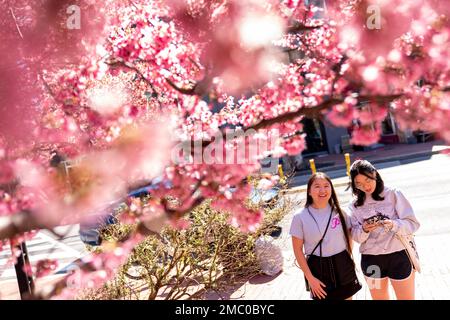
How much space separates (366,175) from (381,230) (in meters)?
0.49

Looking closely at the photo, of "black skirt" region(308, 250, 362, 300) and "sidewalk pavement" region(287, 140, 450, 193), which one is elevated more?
"black skirt" region(308, 250, 362, 300)

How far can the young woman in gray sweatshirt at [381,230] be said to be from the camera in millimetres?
3834

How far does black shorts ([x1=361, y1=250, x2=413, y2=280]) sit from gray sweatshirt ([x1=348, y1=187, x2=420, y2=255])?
54mm

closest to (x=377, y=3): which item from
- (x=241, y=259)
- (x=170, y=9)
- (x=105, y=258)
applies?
(x=170, y=9)

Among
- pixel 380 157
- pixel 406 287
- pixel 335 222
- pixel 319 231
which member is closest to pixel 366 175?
pixel 335 222

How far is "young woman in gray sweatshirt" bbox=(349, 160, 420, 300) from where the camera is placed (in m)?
3.83

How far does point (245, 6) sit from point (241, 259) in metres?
4.34

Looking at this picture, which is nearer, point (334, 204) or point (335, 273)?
point (335, 273)

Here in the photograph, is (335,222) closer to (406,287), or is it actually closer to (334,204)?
(334,204)

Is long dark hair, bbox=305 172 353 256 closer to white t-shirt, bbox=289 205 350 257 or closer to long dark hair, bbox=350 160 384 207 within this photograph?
white t-shirt, bbox=289 205 350 257

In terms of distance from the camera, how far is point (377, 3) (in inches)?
105

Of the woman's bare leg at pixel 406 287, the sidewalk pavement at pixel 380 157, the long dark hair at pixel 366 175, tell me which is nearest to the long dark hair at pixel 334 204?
the long dark hair at pixel 366 175

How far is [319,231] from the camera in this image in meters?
3.79

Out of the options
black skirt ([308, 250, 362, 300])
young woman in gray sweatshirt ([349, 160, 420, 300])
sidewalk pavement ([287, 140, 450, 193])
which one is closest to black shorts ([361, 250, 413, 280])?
young woman in gray sweatshirt ([349, 160, 420, 300])
